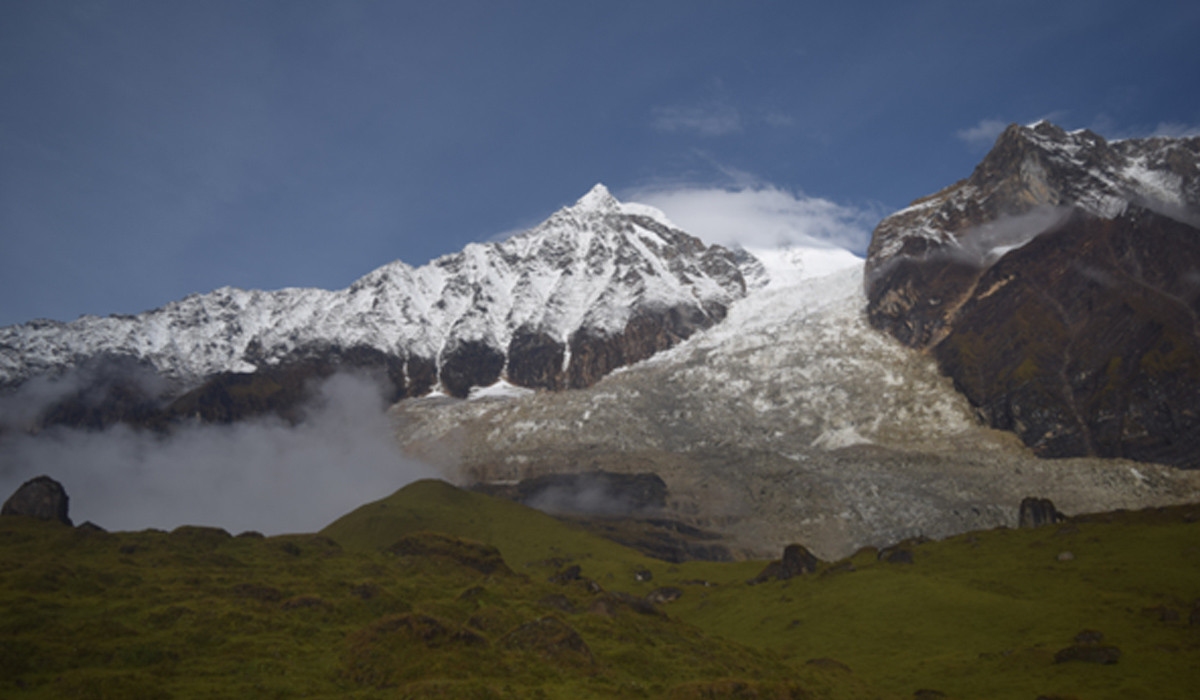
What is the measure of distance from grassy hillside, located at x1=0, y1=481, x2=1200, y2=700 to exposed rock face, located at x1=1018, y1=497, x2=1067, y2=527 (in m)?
26.5

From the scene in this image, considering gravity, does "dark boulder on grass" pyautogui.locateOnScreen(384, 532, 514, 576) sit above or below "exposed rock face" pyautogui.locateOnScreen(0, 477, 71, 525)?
below

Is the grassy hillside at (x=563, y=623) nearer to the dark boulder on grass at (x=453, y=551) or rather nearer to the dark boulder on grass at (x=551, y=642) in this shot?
the dark boulder on grass at (x=551, y=642)

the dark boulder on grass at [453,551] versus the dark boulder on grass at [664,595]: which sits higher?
the dark boulder on grass at [453,551]

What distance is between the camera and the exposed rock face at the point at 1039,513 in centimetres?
12462

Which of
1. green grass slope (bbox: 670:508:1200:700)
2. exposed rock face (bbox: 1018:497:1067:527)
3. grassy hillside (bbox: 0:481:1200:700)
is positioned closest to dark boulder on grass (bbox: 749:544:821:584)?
green grass slope (bbox: 670:508:1200:700)

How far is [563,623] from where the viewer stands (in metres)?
56.4

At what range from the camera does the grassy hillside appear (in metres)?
46.9

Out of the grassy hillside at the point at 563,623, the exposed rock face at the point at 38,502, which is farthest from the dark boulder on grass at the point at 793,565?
the exposed rock face at the point at 38,502

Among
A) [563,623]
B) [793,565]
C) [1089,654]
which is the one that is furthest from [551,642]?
[793,565]

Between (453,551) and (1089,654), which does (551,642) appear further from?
Answer: (453,551)

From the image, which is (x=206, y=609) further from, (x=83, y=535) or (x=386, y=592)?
(x=83, y=535)

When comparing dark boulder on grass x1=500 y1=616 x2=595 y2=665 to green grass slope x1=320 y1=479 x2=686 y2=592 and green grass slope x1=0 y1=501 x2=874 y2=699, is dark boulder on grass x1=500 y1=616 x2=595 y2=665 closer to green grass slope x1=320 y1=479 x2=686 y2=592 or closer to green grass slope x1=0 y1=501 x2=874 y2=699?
green grass slope x1=0 y1=501 x2=874 y2=699

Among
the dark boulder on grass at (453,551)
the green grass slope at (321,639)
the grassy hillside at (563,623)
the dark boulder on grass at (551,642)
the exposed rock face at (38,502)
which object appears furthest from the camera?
the dark boulder on grass at (453,551)

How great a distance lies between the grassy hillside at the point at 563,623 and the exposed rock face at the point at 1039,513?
26.5m
